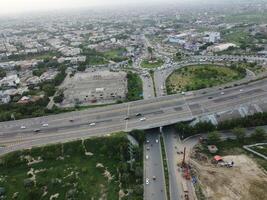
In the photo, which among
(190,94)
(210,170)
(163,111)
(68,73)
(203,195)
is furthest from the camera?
(68,73)

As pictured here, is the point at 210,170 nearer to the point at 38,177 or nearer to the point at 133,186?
the point at 133,186

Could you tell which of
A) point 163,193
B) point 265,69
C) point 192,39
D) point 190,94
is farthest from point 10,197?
point 192,39

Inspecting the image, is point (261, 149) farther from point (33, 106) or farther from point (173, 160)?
point (33, 106)

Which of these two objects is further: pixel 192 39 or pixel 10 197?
pixel 192 39

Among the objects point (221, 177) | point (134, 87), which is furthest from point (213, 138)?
point (134, 87)

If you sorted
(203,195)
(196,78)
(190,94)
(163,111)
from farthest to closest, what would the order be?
(196,78)
(190,94)
(163,111)
(203,195)

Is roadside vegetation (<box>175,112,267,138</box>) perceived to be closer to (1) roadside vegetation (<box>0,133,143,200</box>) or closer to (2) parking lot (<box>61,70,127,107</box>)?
(1) roadside vegetation (<box>0,133,143,200</box>)

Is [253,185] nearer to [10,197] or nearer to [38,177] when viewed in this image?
[38,177]
